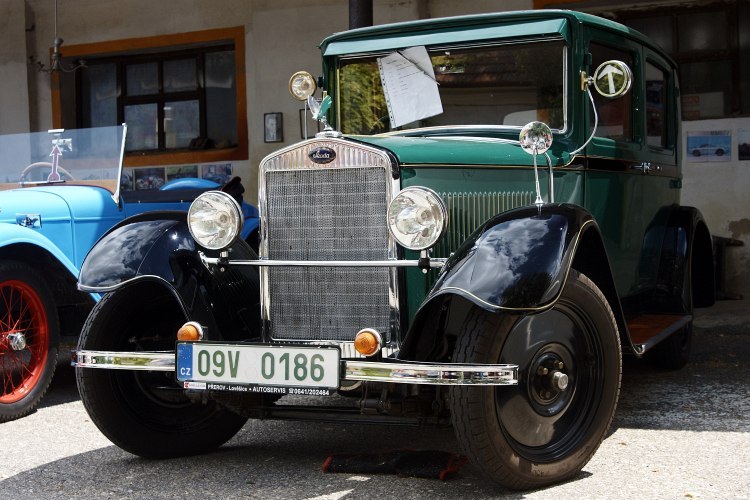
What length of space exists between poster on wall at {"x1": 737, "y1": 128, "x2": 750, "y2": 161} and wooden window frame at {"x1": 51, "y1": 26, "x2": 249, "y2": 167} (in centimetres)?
433

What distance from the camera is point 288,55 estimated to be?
9070mm

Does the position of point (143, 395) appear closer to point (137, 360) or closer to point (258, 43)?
point (137, 360)

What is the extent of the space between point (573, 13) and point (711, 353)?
271cm

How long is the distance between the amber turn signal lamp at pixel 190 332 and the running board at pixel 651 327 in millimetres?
1639

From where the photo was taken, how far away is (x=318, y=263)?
3.49 meters

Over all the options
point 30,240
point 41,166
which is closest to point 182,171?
point 41,166

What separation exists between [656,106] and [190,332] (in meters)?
2.71

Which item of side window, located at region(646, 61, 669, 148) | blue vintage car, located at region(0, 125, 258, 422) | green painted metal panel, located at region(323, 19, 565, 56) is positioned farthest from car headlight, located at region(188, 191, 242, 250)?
side window, located at region(646, 61, 669, 148)

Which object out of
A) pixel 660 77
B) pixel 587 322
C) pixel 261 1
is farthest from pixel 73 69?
pixel 587 322

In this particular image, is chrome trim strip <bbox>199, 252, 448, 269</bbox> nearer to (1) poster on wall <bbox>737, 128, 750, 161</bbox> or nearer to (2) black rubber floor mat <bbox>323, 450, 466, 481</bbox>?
(2) black rubber floor mat <bbox>323, 450, 466, 481</bbox>

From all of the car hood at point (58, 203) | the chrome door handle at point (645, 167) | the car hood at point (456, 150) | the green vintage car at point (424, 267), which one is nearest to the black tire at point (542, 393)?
the green vintage car at point (424, 267)

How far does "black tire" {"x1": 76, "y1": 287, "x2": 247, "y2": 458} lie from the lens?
12.0ft

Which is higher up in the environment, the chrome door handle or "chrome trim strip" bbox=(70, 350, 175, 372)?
the chrome door handle

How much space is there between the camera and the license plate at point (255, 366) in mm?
3119
